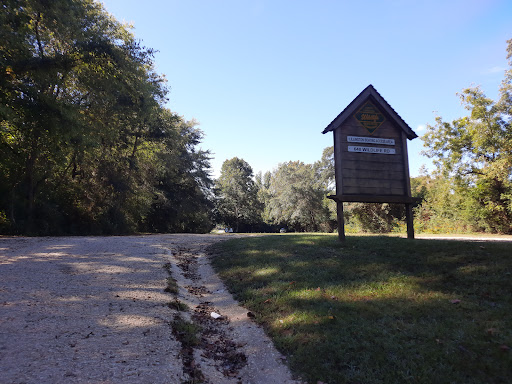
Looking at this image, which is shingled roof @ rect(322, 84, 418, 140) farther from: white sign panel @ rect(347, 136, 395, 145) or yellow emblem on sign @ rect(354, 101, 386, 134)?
white sign panel @ rect(347, 136, 395, 145)

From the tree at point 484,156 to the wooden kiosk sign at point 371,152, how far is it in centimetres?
1374

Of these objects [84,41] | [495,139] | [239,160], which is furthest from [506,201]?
[239,160]

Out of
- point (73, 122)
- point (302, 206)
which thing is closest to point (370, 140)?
point (73, 122)

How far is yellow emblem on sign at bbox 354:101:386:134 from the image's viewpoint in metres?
9.77

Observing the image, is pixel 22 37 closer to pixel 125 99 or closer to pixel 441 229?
pixel 125 99

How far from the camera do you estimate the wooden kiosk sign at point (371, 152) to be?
9.45 m

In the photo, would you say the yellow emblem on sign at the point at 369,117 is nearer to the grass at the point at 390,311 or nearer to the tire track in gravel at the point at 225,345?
the grass at the point at 390,311

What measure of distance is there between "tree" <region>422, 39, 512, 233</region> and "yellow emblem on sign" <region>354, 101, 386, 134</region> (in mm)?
14224

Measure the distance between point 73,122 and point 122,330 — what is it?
12.7m

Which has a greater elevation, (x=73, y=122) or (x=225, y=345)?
(x=73, y=122)

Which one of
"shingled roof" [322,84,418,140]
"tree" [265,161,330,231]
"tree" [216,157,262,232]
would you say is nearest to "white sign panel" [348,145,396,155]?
"shingled roof" [322,84,418,140]

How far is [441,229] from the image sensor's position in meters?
24.2

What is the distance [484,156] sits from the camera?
73.0 ft

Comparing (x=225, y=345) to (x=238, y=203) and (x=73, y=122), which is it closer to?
(x=73, y=122)
